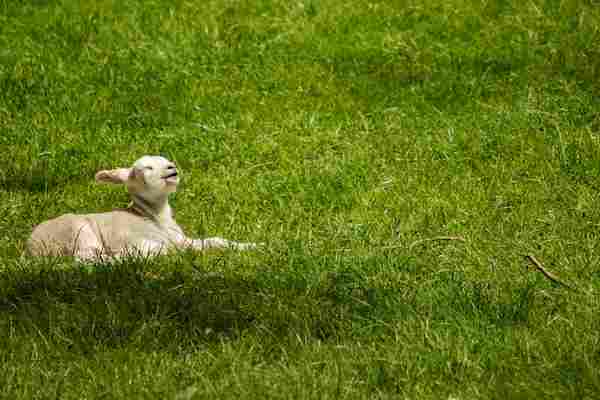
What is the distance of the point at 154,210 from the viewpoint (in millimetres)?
6961

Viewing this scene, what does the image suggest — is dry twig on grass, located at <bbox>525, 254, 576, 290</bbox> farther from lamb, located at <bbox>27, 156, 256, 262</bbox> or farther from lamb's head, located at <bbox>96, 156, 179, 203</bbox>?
lamb's head, located at <bbox>96, 156, 179, 203</bbox>

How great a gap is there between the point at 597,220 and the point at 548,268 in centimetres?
104

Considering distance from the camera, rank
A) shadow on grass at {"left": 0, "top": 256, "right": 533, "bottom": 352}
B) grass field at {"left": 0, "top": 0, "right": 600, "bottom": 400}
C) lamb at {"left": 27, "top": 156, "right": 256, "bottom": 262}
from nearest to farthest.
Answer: grass field at {"left": 0, "top": 0, "right": 600, "bottom": 400} < shadow on grass at {"left": 0, "top": 256, "right": 533, "bottom": 352} < lamb at {"left": 27, "top": 156, "right": 256, "bottom": 262}

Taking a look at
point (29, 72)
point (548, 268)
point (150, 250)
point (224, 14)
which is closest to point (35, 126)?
point (29, 72)

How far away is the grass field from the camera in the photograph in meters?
4.62

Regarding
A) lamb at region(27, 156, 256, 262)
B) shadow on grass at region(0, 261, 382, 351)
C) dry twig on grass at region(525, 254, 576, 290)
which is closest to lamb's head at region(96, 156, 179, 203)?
lamb at region(27, 156, 256, 262)

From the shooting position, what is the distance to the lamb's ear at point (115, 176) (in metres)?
6.94

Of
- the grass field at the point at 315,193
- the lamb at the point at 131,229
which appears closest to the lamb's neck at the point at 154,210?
the lamb at the point at 131,229

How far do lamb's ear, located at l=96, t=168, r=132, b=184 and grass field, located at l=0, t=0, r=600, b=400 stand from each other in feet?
1.91

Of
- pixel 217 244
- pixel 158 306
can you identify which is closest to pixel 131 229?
pixel 217 244

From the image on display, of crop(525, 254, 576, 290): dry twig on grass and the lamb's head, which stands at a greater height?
crop(525, 254, 576, 290): dry twig on grass

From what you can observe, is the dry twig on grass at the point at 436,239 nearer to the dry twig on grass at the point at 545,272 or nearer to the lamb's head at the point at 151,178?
the dry twig on grass at the point at 545,272

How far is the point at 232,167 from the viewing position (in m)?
8.39

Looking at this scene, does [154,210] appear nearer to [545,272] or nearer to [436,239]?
[436,239]
